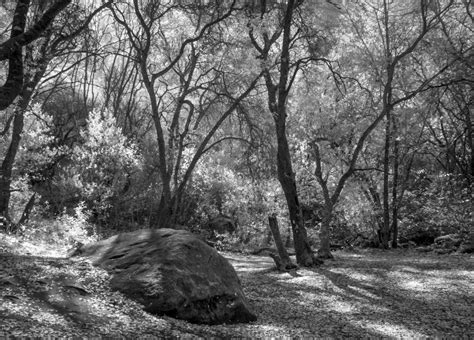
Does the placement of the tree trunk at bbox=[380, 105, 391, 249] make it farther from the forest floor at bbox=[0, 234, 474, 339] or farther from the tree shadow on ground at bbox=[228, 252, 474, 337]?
the forest floor at bbox=[0, 234, 474, 339]

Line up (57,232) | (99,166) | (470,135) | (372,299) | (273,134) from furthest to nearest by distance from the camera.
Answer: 1. (99,166)
2. (470,135)
3. (273,134)
4. (57,232)
5. (372,299)

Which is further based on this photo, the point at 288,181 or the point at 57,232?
the point at 57,232

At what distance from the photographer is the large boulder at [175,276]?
5051mm

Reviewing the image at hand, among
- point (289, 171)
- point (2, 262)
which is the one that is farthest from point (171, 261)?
point (289, 171)

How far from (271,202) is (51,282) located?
13.8 m

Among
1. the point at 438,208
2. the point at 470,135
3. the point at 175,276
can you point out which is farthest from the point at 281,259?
the point at 470,135

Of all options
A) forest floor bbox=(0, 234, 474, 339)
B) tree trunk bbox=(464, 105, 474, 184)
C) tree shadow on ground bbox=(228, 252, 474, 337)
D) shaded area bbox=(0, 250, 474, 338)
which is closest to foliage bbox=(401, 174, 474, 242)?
tree trunk bbox=(464, 105, 474, 184)

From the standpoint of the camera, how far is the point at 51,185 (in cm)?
1809

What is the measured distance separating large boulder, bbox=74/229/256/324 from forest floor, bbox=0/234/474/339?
7.4 inches

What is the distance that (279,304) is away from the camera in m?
7.13

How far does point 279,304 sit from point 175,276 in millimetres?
2512

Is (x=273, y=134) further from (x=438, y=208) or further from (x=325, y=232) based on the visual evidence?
(x=438, y=208)

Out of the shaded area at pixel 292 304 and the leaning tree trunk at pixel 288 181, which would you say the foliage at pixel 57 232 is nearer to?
the shaded area at pixel 292 304

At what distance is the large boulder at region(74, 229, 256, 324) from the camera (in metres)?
5.05
